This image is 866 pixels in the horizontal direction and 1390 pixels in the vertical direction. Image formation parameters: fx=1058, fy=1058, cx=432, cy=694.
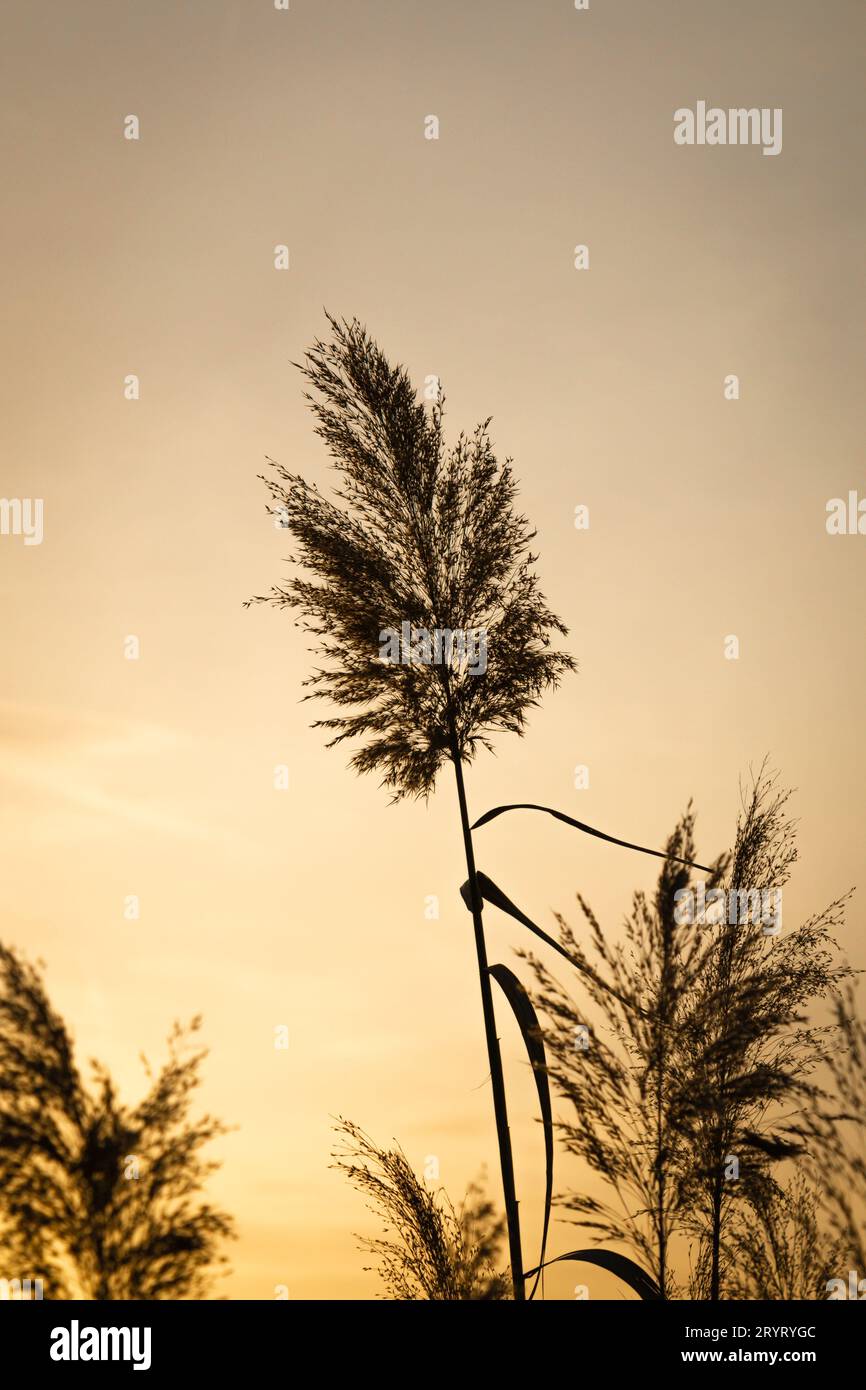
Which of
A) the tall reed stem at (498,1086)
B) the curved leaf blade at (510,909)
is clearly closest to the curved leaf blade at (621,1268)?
the tall reed stem at (498,1086)

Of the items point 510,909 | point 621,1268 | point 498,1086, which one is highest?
point 510,909

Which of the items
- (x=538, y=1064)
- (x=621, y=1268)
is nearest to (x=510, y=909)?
(x=538, y=1064)

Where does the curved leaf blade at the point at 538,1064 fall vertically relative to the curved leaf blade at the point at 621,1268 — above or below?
above

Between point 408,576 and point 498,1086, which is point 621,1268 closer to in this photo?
point 498,1086

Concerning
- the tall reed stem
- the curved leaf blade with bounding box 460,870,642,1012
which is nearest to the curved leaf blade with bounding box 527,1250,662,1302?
the tall reed stem

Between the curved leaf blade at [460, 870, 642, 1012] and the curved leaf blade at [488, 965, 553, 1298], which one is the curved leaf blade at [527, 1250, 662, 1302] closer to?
the curved leaf blade at [488, 965, 553, 1298]

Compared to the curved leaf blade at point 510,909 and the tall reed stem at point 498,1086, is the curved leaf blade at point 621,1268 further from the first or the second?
the curved leaf blade at point 510,909

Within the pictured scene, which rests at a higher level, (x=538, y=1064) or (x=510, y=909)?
(x=510, y=909)

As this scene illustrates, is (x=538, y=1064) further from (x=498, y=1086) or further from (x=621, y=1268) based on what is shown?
(x=621, y=1268)
